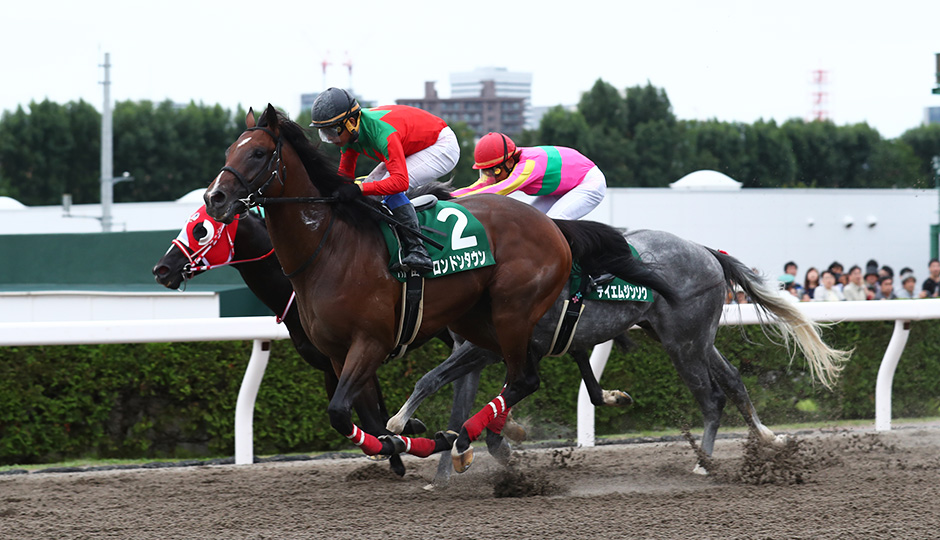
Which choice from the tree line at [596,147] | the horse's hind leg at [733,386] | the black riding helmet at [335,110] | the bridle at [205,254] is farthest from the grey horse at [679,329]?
the tree line at [596,147]

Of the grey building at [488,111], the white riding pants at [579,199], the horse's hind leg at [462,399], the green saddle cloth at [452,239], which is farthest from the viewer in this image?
the grey building at [488,111]

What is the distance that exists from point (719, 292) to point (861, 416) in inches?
92.6

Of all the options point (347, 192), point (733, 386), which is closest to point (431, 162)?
point (347, 192)

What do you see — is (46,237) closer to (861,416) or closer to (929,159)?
(861,416)

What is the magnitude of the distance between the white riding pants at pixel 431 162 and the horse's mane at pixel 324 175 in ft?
1.25

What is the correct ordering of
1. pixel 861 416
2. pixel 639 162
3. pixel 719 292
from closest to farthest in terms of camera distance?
pixel 719 292, pixel 861 416, pixel 639 162

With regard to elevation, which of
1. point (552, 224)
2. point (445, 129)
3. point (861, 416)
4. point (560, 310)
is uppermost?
point (445, 129)

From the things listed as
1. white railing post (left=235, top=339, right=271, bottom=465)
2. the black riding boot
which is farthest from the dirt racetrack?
the black riding boot

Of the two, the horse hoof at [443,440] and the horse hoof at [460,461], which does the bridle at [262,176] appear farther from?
the horse hoof at [460,461]

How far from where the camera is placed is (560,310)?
482cm

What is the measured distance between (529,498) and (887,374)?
309cm

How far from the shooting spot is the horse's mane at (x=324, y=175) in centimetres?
405

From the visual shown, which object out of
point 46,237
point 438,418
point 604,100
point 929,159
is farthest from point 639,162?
point 438,418

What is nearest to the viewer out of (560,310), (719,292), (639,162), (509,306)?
(509,306)
